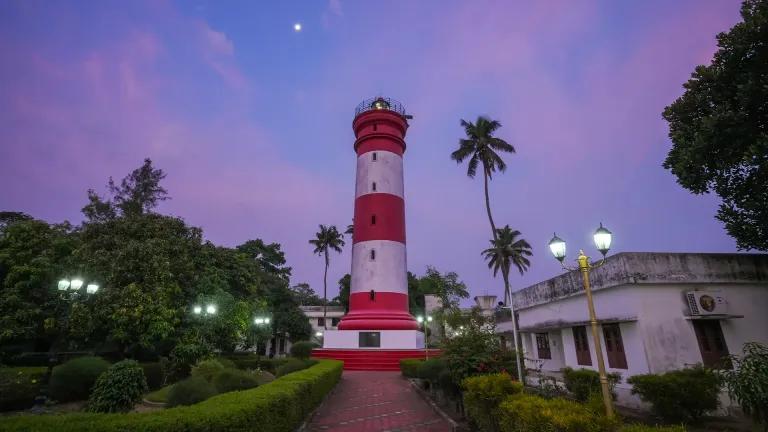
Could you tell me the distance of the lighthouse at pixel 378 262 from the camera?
87.7 feet

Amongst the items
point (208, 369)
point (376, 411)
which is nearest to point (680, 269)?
point (376, 411)

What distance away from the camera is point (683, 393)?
964 centimetres

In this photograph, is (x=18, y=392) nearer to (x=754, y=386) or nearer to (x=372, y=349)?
(x=372, y=349)

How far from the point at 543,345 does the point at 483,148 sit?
56.7ft

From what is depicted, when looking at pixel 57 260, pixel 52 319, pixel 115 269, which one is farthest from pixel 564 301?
pixel 57 260

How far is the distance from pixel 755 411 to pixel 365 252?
2346 cm

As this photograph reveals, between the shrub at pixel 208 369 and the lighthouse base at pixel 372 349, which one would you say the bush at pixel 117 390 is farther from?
the lighthouse base at pixel 372 349

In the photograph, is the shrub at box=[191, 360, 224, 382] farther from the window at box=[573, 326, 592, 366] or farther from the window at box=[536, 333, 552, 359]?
the window at box=[536, 333, 552, 359]

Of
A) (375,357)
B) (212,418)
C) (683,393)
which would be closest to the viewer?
(212,418)

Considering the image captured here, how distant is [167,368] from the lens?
1984cm

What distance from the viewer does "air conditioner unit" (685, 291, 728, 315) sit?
12156 millimetres

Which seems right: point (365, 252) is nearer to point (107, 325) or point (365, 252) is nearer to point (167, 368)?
point (167, 368)

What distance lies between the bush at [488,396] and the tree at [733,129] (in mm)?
9824

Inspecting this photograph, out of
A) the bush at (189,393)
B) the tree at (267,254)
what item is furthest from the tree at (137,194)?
the bush at (189,393)
